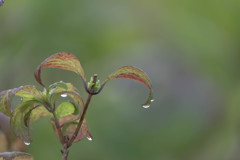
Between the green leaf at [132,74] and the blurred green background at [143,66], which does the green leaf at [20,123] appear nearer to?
the green leaf at [132,74]

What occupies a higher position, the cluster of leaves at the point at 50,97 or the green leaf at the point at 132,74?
the green leaf at the point at 132,74

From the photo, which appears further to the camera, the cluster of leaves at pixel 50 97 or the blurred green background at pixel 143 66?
the blurred green background at pixel 143 66

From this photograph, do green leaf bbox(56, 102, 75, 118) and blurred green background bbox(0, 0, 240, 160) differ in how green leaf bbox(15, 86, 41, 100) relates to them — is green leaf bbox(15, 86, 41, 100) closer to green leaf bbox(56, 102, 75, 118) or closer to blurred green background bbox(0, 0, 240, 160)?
green leaf bbox(56, 102, 75, 118)

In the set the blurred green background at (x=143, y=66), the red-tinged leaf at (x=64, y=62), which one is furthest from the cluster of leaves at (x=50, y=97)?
the blurred green background at (x=143, y=66)

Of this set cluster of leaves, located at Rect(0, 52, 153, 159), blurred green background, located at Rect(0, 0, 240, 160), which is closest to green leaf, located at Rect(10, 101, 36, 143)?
cluster of leaves, located at Rect(0, 52, 153, 159)

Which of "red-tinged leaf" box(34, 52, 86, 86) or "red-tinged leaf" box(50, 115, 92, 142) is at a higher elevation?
"red-tinged leaf" box(34, 52, 86, 86)

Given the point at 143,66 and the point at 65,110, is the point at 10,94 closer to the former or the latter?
the point at 65,110
